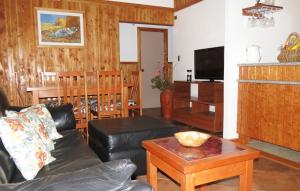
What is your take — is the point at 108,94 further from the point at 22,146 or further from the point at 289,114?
the point at 289,114

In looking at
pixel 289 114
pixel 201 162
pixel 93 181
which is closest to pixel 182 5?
pixel 289 114

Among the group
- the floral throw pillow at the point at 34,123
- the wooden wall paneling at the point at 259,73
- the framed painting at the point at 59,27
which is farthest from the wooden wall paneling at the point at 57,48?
the floral throw pillow at the point at 34,123

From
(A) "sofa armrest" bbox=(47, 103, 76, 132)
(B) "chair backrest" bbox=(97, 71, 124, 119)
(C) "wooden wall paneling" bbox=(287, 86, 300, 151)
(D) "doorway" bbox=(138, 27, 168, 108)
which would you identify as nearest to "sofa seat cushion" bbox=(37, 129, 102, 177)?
(A) "sofa armrest" bbox=(47, 103, 76, 132)

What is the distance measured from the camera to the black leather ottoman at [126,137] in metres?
2.35

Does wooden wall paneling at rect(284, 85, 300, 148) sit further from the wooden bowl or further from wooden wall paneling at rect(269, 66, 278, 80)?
the wooden bowl

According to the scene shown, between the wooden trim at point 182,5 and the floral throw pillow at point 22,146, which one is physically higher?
the wooden trim at point 182,5

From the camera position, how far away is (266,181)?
7.92ft

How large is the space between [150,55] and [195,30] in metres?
1.96

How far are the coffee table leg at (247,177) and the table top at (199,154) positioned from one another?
63mm

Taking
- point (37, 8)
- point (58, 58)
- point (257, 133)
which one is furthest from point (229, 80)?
point (37, 8)

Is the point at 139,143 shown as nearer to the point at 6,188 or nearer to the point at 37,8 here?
the point at 6,188

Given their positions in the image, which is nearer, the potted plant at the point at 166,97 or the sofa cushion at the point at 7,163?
the sofa cushion at the point at 7,163

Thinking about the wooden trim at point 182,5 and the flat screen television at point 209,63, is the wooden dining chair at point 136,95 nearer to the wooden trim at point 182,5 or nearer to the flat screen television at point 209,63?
the flat screen television at point 209,63

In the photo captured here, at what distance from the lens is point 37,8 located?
4777 mm
